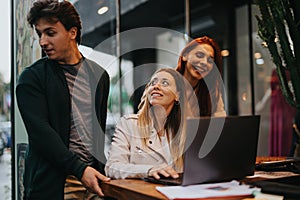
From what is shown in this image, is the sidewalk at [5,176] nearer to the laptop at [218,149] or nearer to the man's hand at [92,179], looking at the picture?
the man's hand at [92,179]

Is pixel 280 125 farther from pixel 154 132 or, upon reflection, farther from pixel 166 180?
pixel 166 180

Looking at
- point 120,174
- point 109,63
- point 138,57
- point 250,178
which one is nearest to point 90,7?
point 109,63

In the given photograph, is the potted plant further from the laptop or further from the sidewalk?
the sidewalk

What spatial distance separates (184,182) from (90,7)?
2.35 metres

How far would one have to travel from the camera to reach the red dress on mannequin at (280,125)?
3.99 m

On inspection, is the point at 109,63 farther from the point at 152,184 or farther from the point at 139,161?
the point at 152,184

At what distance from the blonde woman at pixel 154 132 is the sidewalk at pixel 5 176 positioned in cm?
144

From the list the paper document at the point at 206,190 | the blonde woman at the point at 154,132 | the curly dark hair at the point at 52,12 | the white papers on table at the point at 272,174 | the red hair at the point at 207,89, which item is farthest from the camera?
the red hair at the point at 207,89

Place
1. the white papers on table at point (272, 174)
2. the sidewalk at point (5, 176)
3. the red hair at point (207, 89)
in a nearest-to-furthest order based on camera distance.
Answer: the white papers on table at point (272, 174) < the red hair at point (207, 89) < the sidewalk at point (5, 176)

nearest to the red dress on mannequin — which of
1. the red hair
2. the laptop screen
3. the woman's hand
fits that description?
the red hair

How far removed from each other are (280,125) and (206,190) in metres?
3.13

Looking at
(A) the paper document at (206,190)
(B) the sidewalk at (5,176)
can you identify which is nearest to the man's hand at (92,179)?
(A) the paper document at (206,190)

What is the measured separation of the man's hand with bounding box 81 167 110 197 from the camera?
1415mm

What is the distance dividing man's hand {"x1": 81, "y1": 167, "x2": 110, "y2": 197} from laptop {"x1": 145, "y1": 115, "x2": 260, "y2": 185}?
0.19m
